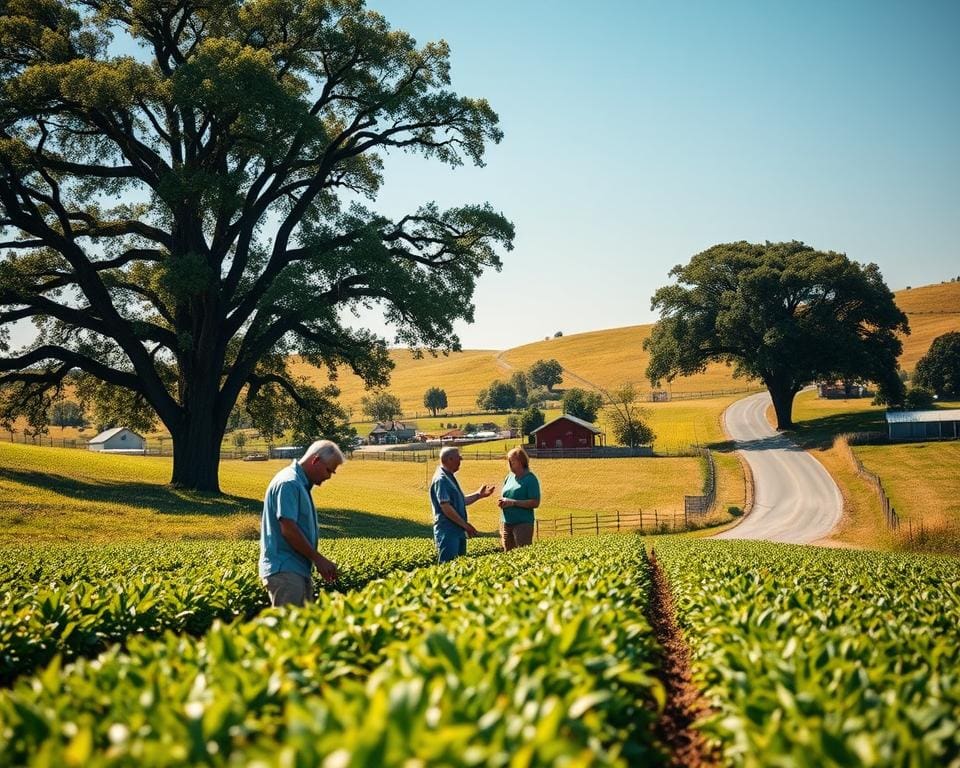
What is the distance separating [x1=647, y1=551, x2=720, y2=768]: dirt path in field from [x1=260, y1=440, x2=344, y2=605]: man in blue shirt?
3.48 metres

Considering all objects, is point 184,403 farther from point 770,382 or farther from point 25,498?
point 770,382

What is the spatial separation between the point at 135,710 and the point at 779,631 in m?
4.24

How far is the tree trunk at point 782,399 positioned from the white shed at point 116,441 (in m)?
83.2

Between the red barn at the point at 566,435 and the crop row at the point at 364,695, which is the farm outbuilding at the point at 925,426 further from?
the crop row at the point at 364,695

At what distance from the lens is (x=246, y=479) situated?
5081cm

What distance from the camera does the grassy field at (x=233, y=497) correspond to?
2673cm

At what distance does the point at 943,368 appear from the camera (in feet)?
319

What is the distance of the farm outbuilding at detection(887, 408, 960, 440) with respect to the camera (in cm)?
6850

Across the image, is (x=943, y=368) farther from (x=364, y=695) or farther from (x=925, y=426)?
(x=364, y=695)

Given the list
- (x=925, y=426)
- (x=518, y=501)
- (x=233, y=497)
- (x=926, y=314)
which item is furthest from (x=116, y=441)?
(x=926, y=314)

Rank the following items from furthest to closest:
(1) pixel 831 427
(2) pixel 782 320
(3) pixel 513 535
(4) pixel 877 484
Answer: (1) pixel 831 427
(2) pixel 782 320
(4) pixel 877 484
(3) pixel 513 535

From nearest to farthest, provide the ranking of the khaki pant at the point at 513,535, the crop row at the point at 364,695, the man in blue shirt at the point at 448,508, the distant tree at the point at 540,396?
the crop row at the point at 364,695, the man in blue shirt at the point at 448,508, the khaki pant at the point at 513,535, the distant tree at the point at 540,396

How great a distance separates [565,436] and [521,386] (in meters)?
74.6

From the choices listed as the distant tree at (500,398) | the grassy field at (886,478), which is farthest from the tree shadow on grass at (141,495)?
the distant tree at (500,398)
